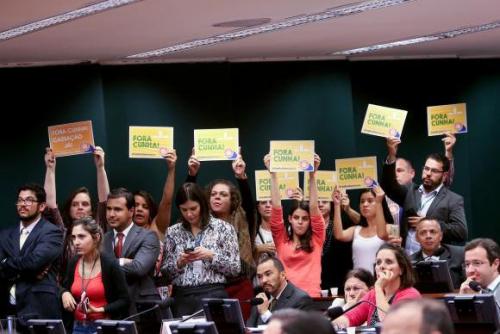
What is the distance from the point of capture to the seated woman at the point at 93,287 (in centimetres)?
761

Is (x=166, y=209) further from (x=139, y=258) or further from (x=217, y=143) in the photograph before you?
(x=139, y=258)

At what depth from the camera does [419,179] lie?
12914 mm

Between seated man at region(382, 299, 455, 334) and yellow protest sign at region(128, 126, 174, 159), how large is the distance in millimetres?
6355

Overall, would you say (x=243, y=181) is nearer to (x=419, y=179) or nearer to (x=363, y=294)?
(x=363, y=294)

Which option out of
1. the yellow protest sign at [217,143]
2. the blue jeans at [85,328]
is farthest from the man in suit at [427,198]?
the blue jeans at [85,328]

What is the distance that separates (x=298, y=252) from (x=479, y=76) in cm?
467

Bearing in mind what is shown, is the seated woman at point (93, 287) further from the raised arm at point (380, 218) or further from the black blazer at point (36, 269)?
the raised arm at point (380, 218)

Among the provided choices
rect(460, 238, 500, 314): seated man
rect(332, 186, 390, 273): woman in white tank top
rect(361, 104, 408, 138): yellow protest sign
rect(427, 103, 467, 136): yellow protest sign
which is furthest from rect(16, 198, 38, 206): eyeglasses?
rect(427, 103, 467, 136): yellow protest sign

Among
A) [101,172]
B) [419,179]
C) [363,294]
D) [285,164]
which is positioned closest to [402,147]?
[419,179]

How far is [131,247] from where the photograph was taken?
830 cm

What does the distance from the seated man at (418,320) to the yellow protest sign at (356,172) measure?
6.82 meters

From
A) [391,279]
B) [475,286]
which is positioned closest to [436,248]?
[391,279]

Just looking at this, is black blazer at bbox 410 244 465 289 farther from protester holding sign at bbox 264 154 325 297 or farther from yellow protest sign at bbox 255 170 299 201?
yellow protest sign at bbox 255 170 299 201

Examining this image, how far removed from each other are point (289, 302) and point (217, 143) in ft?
8.11
